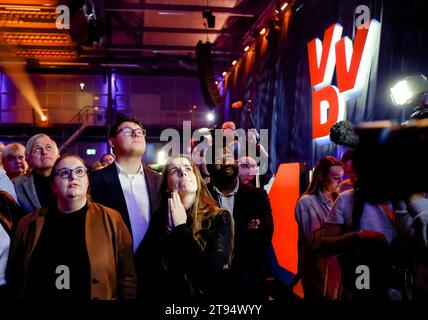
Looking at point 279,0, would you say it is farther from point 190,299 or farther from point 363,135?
point 363,135

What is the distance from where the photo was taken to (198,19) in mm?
10023

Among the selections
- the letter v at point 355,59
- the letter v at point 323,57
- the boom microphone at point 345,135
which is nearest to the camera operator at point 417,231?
the boom microphone at point 345,135

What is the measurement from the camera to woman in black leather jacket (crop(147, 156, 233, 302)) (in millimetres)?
1883

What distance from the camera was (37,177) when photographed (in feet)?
9.68

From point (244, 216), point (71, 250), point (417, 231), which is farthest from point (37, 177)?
point (417, 231)

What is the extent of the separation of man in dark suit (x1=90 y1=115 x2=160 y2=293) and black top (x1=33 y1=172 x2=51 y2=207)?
0.47 metres

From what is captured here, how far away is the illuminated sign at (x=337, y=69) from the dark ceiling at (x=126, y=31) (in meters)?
2.59

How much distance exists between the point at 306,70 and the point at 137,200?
160 inches

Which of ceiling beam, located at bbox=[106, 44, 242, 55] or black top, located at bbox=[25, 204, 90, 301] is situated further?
ceiling beam, located at bbox=[106, 44, 242, 55]

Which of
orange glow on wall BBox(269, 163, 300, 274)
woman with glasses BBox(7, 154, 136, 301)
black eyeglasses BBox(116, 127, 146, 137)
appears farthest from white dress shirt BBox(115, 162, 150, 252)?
orange glow on wall BBox(269, 163, 300, 274)

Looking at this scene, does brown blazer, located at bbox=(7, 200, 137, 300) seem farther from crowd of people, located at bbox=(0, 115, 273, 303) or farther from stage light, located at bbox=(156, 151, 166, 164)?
stage light, located at bbox=(156, 151, 166, 164)

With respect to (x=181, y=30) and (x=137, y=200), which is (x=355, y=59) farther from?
(x=181, y=30)
